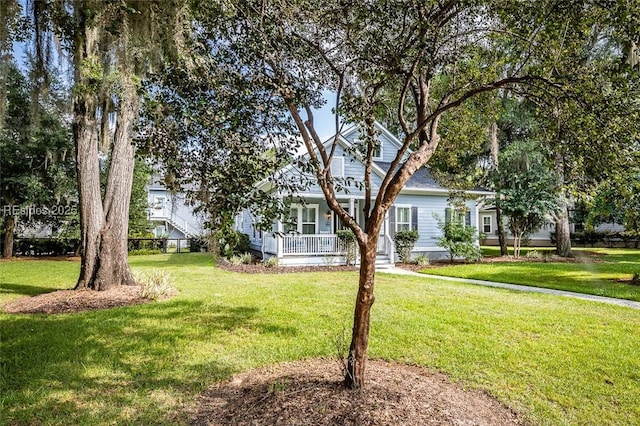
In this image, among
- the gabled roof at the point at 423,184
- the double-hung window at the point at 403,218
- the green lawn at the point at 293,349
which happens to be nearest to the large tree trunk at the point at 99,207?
the green lawn at the point at 293,349

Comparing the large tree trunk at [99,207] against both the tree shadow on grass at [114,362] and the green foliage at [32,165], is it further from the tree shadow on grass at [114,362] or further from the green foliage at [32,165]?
the green foliage at [32,165]

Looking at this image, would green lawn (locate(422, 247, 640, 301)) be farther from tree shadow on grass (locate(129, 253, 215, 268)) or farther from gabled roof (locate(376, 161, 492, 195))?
tree shadow on grass (locate(129, 253, 215, 268))

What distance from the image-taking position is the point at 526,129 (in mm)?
19188

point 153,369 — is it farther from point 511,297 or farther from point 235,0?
point 511,297

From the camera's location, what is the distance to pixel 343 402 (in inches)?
123

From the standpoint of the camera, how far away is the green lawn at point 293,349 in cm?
Answer: 340

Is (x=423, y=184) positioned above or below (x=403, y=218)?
above

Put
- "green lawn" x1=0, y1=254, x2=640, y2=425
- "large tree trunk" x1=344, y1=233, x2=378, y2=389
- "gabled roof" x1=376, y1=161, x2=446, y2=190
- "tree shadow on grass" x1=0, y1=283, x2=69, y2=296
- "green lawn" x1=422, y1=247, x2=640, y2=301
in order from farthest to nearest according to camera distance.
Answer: "gabled roof" x1=376, y1=161, x2=446, y2=190 → "green lawn" x1=422, y1=247, x2=640, y2=301 → "tree shadow on grass" x1=0, y1=283, x2=69, y2=296 → "green lawn" x1=0, y1=254, x2=640, y2=425 → "large tree trunk" x1=344, y1=233, x2=378, y2=389

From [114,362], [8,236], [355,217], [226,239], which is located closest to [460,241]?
[355,217]

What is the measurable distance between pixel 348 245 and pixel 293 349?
9.65 metres

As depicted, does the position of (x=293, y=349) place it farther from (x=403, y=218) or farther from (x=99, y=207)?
(x=403, y=218)

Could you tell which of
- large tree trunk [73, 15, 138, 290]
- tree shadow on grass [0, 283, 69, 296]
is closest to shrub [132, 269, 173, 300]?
large tree trunk [73, 15, 138, 290]

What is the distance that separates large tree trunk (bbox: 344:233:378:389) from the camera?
129 inches

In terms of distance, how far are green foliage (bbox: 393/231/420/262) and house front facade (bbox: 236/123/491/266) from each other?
30 cm
